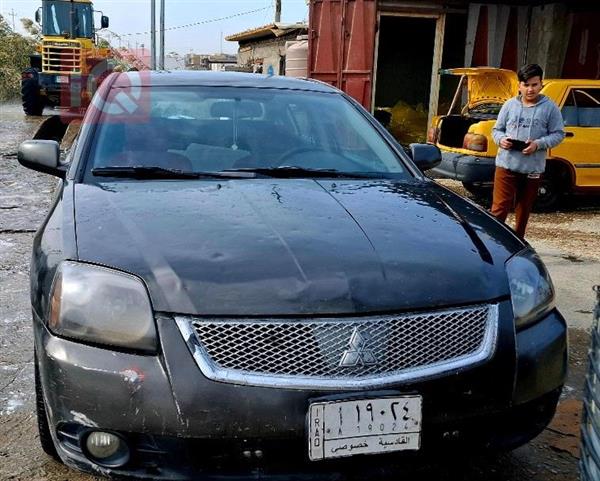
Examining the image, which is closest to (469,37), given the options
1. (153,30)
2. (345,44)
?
(345,44)

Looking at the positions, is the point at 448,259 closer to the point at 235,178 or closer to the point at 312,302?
the point at 312,302

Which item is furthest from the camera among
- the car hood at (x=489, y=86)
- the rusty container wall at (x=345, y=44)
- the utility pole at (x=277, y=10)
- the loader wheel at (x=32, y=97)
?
the utility pole at (x=277, y=10)

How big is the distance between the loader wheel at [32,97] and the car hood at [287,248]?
17.1m

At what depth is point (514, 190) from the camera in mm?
5422

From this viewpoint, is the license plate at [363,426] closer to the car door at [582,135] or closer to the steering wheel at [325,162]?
the steering wheel at [325,162]

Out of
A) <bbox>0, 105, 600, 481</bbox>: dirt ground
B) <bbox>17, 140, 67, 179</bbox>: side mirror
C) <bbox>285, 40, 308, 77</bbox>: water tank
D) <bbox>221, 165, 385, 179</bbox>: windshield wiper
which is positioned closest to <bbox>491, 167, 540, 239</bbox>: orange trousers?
<bbox>0, 105, 600, 481</bbox>: dirt ground

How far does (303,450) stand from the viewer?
5.87ft

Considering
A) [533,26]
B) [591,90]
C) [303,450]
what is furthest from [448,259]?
[533,26]

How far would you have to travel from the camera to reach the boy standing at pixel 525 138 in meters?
5.20

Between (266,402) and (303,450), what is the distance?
0.17m

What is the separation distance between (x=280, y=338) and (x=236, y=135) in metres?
1.52

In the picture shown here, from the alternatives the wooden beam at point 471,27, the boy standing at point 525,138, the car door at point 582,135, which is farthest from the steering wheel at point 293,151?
the wooden beam at point 471,27

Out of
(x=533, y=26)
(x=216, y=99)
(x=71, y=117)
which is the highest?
(x=533, y=26)

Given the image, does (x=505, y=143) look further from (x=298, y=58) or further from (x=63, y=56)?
(x=63, y=56)
